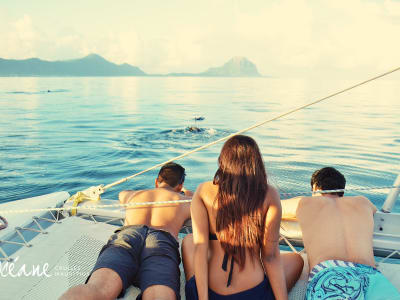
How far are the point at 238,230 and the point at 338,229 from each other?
0.90 m

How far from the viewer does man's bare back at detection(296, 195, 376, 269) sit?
7.73ft

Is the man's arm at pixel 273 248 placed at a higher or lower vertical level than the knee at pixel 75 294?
higher

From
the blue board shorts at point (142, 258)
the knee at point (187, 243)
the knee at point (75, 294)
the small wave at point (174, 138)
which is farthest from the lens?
the small wave at point (174, 138)

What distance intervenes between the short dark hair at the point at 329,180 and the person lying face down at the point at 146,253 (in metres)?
1.16

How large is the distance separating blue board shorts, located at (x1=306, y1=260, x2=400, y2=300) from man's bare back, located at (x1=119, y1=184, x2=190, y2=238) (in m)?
1.22

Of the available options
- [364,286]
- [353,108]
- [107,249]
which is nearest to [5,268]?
[107,249]

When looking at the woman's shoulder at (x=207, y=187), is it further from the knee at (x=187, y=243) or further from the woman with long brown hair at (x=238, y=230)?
the knee at (x=187, y=243)

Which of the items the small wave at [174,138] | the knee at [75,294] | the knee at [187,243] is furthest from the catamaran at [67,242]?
the small wave at [174,138]

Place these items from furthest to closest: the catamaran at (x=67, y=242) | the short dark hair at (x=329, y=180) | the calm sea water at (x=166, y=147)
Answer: the calm sea water at (x=166, y=147), the short dark hair at (x=329, y=180), the catamaran at (x=67, y=242)

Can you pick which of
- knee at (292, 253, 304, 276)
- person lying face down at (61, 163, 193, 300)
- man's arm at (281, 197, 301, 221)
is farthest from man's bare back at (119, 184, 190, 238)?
knee at (292, 253, 304, 276)

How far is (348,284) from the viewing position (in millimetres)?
2078

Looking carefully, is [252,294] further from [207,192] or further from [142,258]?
[142,258]

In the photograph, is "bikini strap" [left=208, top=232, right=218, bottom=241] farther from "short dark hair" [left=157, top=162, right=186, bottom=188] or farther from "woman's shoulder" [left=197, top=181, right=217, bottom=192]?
"short dark hair" [left=157, top=162, right=186, bottom=188]

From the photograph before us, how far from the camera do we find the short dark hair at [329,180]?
2.89m
